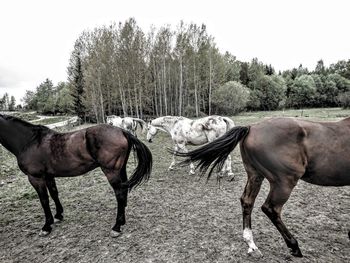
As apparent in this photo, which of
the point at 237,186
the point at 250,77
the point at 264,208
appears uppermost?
the point at 250,77

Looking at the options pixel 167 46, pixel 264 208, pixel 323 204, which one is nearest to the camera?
→ pixel 264 208

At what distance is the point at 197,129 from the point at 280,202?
3.92 m

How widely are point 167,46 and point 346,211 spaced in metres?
23.0

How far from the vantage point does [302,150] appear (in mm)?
2828

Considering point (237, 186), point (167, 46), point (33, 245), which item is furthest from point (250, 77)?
point (33, 245)

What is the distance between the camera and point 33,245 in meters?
3.45

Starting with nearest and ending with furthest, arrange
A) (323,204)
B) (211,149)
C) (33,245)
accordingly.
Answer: (211,149), (33,245), (323,204)

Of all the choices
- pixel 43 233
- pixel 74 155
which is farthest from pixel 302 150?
pixel 43 233

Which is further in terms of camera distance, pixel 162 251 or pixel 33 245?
pixel 33 245

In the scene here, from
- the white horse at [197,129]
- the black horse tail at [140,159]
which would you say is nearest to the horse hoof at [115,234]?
the black horse tail at [140,159]

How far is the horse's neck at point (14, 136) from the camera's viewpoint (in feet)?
12.6

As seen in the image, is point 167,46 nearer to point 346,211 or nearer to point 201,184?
point 201,184

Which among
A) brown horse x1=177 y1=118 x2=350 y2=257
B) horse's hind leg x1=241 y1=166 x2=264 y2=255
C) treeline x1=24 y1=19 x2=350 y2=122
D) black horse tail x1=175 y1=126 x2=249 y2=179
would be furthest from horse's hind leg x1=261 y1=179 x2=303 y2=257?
treeline x1=24 y1=19 x2=350 y2=122

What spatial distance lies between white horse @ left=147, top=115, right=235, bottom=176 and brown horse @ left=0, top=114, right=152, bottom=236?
2861 mm
